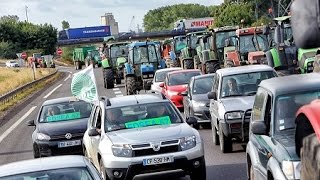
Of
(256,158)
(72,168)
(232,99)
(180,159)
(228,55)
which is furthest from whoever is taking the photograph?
(228,55)

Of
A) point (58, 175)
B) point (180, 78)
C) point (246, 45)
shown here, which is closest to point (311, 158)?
point (58, 175)

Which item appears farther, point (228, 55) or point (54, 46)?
point (54, 46)

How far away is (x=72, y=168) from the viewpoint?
8.24 meters

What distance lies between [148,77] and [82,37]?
337 ft

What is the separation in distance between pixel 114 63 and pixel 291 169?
3727cm

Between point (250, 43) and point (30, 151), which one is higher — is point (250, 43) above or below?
above

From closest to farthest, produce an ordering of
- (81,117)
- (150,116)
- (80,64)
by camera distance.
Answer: (150,116) < (81,117) < (80,64)

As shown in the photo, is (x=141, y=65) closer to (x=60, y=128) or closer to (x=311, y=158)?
(x=60, y=128)

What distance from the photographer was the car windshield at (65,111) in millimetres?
17359

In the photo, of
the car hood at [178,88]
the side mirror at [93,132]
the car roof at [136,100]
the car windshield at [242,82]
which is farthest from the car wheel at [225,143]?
the car hood at [178,88]

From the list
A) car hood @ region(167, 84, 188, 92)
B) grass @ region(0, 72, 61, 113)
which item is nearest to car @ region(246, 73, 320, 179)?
car hood @ region(167, 84, 188, 92)

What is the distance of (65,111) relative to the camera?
57.7ft

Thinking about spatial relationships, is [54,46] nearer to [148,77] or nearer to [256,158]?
[148,77]

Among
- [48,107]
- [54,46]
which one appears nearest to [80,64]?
[54,46]
